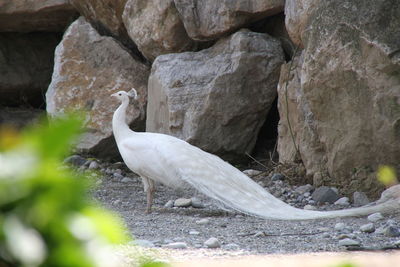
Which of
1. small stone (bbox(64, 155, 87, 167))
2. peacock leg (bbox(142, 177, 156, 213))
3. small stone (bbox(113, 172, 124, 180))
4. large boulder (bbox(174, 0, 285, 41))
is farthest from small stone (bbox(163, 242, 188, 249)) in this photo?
small stone (bbox(64, 155, 87, 167))

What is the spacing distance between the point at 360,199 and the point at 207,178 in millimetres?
1245

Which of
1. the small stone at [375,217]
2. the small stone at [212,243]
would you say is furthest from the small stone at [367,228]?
the small stone at [212,243]

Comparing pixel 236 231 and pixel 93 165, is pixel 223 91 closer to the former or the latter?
pixel 93 165

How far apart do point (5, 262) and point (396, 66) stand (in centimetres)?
515

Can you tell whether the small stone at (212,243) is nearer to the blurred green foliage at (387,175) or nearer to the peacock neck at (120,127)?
the blurred green foliage at (387,175)

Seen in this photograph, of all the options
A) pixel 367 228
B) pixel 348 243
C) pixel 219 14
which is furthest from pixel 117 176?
pixel 348 243

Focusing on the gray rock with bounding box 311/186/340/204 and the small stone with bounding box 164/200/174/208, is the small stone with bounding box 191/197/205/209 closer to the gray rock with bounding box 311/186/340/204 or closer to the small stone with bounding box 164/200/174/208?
the small stone with bounding box 164/200/174/208

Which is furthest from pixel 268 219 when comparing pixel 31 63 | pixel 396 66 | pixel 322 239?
pixel 31 63

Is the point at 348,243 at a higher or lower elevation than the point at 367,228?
higher

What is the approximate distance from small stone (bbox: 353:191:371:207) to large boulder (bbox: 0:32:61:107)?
Answer: 6.42 meters

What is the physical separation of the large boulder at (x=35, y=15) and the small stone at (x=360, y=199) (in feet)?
17.7

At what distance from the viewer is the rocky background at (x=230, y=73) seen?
5.93m

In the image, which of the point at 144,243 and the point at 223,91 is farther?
the point at 223,91

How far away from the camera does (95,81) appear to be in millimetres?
9250
